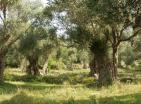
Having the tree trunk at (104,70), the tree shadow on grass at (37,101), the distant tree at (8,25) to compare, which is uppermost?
the distant tree at (8,25)

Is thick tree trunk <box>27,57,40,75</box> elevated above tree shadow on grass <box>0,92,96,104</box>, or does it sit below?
above

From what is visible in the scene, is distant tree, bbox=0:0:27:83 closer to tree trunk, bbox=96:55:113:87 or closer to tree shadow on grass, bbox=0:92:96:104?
tree trunk, bbox=96:55:113:87

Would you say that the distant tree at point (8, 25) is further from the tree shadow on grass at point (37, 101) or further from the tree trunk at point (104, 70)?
the tree shadow on grass at point (37, 101)

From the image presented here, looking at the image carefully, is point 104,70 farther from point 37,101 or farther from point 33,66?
point 33,66

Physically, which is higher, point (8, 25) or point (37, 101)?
point (8, 25)

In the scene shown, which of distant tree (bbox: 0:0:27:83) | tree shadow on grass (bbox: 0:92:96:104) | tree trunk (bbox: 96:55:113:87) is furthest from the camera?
distant tree (bbox: 0:0:27:83)

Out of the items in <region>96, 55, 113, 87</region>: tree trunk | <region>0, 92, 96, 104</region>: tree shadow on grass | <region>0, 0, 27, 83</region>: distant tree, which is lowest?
<region>0, 92, 96, 104</region>: tree shadow on grass

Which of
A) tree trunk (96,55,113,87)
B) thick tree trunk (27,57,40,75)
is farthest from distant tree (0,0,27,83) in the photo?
thick tree trunk (27,57,40,75)

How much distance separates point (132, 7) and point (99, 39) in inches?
654

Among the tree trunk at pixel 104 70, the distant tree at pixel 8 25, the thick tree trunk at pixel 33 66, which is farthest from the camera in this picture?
the thick tree trunk at pixel 33 66

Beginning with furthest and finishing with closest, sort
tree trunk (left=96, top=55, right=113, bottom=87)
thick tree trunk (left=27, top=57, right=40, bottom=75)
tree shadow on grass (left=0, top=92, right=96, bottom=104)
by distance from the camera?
thick tree trunk (left=27, top=57, right=40, bottom=75)
tree trunk (left=96, top=55, right=113, bottom=87)
tree shadow on grass (left=0, top=92, right=96, bottom=104)

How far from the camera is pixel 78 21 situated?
112 ft

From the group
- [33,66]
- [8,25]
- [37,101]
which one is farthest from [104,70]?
[33,66]

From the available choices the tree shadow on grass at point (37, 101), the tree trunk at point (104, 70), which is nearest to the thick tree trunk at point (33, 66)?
the tree trunk at point (104, 70)
